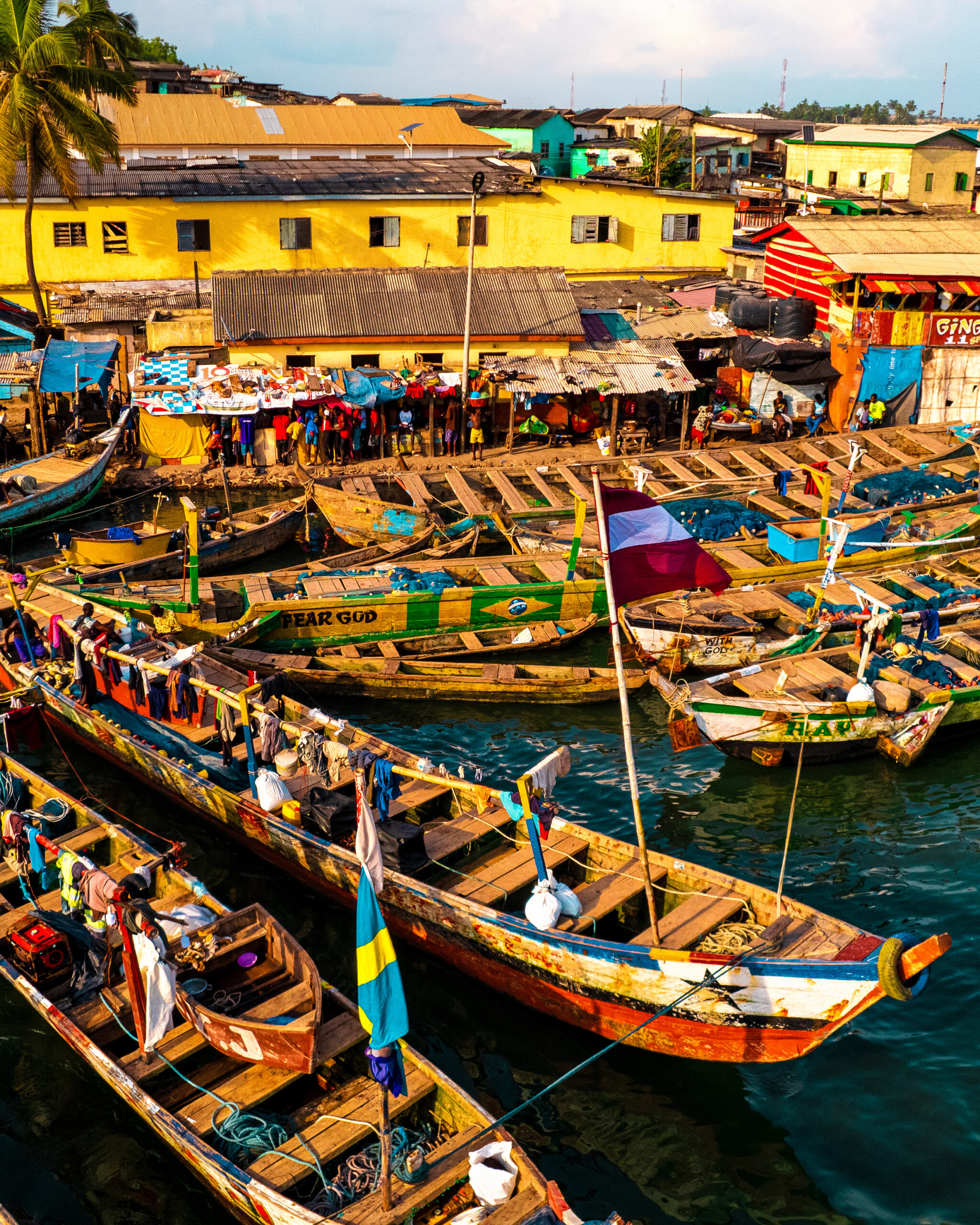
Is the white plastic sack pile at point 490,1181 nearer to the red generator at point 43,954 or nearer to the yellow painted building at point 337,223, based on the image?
the red generator at point 43,954

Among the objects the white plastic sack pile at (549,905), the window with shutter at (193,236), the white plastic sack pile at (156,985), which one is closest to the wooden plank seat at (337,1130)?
the white plastic sack pile at (156,985)

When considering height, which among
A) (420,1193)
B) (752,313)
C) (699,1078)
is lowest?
(699,1078)

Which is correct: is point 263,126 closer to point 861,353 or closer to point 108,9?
point 108,9

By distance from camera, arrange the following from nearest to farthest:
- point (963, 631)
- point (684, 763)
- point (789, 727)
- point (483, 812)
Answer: point (483, 812)
point (789, 727)
point (684, 763)
point (963, 631)

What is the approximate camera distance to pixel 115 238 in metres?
40.0

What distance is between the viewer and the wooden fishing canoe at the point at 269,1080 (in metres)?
10.8

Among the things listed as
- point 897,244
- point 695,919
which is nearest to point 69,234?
point 897,244

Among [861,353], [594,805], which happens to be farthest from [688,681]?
[861,353]

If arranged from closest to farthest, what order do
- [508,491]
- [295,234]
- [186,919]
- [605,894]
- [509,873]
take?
[186,919]
[605,894]
[509,873]
[508,491]
[295,234]

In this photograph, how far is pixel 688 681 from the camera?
72.9 ft

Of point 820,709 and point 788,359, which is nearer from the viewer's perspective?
point 820,709

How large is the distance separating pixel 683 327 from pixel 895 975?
96.8ft

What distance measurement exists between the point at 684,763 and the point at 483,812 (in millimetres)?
6177

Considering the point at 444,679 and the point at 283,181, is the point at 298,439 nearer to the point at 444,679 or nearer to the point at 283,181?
the point at 283,181
